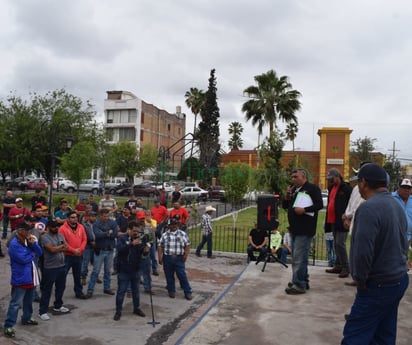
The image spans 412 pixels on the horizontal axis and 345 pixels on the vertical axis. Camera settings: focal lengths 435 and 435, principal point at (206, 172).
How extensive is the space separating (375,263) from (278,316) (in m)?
2.10

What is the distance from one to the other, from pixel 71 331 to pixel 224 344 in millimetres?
3327

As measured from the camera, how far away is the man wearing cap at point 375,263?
2.91m

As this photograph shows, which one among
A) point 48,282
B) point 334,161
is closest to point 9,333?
point 48,282

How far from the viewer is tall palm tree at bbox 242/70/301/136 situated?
3347cm

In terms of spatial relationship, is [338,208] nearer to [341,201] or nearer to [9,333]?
[341,201]

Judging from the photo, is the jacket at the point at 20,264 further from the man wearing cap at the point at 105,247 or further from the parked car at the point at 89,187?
the parked car at the point at 89,187

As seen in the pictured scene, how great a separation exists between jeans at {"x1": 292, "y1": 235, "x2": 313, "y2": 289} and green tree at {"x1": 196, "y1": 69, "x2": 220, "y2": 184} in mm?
37191

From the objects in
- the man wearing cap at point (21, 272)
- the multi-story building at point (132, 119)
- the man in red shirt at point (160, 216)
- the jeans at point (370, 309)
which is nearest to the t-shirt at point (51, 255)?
the man wearing cap at point (21, 272)

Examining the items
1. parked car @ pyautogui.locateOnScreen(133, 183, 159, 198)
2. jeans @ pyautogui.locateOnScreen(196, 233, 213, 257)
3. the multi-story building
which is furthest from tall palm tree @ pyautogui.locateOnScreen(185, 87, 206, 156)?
jeans @ pyautogui.locateOnScreen(196, 233, 213, 257)

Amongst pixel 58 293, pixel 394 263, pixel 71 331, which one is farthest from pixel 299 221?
pixel 58 293

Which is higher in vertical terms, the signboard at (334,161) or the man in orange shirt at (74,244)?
the signboard at (334,161)

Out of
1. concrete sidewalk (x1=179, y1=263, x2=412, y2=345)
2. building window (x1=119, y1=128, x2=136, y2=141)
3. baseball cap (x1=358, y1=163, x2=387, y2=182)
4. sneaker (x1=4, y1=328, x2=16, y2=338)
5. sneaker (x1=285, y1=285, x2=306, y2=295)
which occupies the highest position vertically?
building window (x1=119, y1=128, x2=136, y2=141)

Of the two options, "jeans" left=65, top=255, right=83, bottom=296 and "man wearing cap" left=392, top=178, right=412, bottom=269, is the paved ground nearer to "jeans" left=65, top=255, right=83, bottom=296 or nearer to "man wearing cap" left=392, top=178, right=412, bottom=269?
"jeans" left=65, top=255, right=83, bottom=296

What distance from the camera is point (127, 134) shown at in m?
58.6
